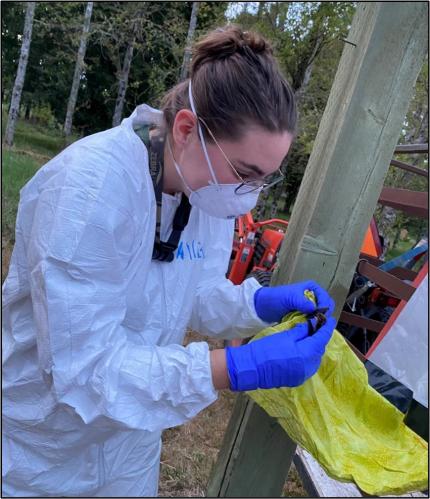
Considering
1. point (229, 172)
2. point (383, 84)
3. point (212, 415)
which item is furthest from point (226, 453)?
point (212, 415)

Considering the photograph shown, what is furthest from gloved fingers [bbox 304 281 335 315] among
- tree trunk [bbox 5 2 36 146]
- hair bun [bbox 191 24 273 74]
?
tree trunk [bbox 5 2 36 146]

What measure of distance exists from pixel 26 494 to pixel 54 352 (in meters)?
0.63

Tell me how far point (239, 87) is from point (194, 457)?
2601 millimetres

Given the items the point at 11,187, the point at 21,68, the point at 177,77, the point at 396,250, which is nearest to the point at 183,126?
the point at 11,187

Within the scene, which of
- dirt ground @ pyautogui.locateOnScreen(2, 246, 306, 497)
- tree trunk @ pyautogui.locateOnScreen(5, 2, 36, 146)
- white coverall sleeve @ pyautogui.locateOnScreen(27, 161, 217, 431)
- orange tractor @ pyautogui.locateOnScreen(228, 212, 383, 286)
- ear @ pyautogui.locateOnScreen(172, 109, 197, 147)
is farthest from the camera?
→ tree trunk @ pyautogui.locateOnScreen(5, 2, 36, 146)

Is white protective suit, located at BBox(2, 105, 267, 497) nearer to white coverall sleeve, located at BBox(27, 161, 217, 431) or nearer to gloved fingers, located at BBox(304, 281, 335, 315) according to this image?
white coverall sleeve, located at BBox(27, 161, 217, 431)

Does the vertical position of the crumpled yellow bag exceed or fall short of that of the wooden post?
it falls short

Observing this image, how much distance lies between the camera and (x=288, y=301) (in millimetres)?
1495

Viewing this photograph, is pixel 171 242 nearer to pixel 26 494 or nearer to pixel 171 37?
pixel 26 494

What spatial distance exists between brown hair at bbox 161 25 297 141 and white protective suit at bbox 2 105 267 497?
8.7 inches

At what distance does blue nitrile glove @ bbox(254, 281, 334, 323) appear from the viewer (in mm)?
1425

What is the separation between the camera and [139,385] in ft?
3.87

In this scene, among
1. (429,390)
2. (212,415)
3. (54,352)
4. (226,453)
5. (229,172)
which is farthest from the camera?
(212,415)

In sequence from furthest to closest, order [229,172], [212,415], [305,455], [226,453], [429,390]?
1. [212,415]
2. [305,455]
3. [226,453]
4. [229,172]
5. [429,390]
